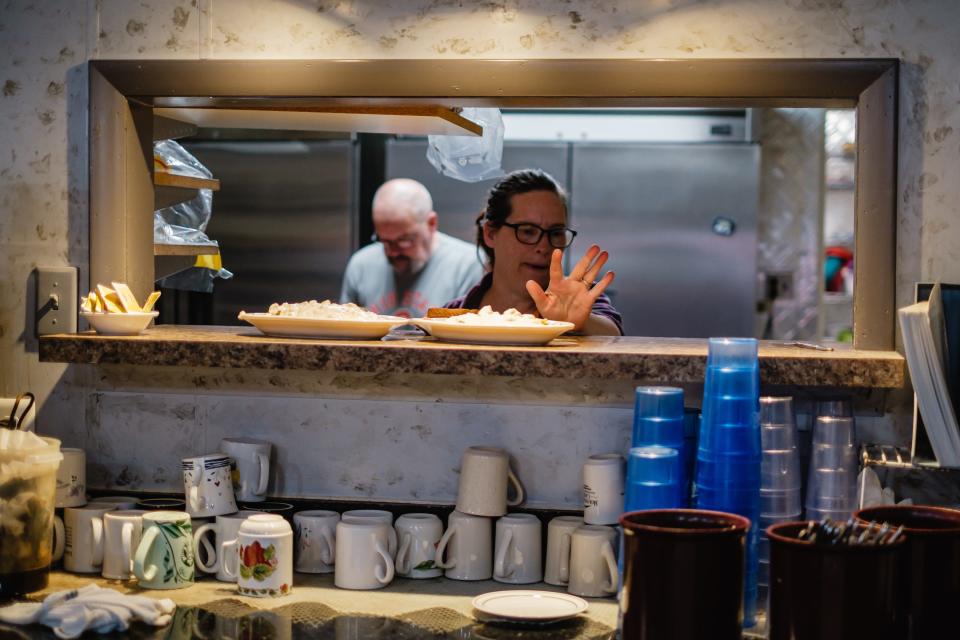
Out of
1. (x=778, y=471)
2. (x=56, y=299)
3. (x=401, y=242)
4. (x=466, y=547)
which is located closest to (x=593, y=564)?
(x=466, y=547)

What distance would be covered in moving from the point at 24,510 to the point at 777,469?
3.88 feet

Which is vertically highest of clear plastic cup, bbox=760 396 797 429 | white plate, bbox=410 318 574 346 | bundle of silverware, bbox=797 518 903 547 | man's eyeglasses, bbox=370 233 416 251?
man's eyeglasses, bbox=370 233 416 251

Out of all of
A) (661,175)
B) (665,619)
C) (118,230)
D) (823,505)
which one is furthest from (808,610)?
(661,175)

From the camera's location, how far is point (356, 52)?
2.01 meters

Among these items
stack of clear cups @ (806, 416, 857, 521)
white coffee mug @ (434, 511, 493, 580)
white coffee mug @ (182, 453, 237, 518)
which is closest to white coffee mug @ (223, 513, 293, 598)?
white coffee mug @ (182, 453, 237, 518)

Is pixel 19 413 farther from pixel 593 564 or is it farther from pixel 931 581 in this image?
pixel 931 581

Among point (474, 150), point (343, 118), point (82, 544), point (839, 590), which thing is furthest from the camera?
point (474, 150)

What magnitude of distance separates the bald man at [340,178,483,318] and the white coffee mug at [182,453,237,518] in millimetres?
Answer: 2066

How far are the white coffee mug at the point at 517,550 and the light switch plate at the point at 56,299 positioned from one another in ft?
2.94

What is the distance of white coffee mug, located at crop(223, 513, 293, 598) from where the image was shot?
1799 millimetres

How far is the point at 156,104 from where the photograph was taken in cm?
212

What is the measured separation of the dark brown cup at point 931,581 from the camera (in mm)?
1439

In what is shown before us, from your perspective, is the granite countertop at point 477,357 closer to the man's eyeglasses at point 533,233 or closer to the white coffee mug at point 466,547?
the white coffee mug at point 466,547

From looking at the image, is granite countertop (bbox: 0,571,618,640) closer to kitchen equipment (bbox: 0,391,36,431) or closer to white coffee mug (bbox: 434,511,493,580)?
white coffee mug (bbox: 434,511,493,580)
